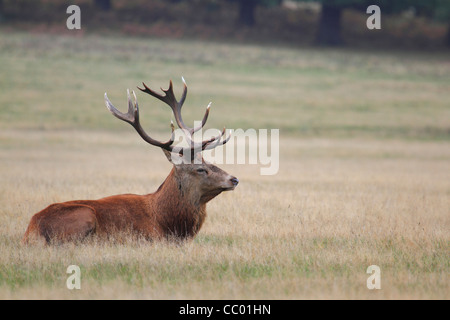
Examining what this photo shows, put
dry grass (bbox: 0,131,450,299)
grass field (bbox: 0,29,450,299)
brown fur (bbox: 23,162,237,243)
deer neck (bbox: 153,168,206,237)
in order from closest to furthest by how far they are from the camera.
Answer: dry grass (bbox: 0,131,450,299), grass field (bbox: 0,29,450,299), brown fur (bbox: 23,162,237,243), deer neck (bbox: 153,168,206,237)

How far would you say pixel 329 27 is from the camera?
52.5m

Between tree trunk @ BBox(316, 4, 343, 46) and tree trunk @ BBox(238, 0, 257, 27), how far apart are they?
530 centimetres

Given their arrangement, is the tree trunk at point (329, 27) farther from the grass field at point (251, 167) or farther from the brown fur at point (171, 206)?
the brown fur at point (171, 206)

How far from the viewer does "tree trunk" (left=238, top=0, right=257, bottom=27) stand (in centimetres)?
5355

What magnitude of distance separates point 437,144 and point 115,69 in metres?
19.9

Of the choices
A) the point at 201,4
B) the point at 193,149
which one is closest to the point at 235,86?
the point at 201,4

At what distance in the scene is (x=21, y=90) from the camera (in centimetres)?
3359

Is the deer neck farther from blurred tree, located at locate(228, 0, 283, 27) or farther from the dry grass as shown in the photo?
blurred tree, located at locate(228, 0, 283, 27)

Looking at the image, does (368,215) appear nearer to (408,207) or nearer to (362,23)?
(408,207)

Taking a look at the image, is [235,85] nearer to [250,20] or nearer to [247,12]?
[247,12]

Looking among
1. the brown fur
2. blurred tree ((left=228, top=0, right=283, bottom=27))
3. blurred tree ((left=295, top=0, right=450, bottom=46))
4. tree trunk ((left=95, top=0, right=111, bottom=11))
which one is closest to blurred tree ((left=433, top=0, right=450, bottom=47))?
blurred tree ((left=295, top=0, right=450, bottom=46))

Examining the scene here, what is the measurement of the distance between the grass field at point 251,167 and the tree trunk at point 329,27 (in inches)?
120

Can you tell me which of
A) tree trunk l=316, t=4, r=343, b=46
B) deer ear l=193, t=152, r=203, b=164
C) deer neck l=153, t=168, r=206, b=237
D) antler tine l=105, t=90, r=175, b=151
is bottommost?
deer neck l=153, t=168, r=206, b=237

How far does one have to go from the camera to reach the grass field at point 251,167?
7.01 meters
